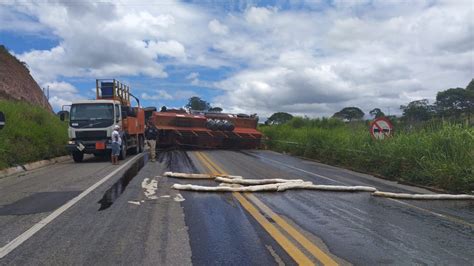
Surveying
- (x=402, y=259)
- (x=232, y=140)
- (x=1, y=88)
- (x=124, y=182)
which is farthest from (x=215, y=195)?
(x=1, y=88)

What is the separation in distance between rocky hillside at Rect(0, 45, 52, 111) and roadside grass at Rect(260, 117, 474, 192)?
90.2ft

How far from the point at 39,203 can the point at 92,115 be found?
468 inches

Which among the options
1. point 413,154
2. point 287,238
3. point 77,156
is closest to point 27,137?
point 77,156

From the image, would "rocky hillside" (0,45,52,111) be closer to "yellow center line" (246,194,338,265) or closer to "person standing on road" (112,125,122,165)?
"person standing on road" (112,125,122,165)

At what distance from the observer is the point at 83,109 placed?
2067cm

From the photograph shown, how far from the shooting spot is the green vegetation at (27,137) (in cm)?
1734

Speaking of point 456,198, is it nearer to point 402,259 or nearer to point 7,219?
point 402,259

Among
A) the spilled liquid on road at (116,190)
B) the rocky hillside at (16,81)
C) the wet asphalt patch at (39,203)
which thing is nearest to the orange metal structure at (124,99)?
the spilled liquid on road at (116,190)

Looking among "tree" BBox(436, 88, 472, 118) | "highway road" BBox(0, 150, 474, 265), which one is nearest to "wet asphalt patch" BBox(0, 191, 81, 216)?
"highway road" BBox(0, 150, 474, 265)

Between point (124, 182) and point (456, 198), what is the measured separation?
26.2 ft

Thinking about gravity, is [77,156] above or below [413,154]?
below

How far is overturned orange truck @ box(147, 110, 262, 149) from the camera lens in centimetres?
2983

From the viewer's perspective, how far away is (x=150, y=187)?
36.9ft

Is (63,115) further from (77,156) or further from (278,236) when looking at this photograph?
(278,236)
